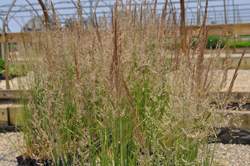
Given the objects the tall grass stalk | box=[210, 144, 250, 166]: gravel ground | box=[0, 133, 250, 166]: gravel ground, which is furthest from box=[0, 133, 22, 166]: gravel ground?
box=[210, 144, 250, 166]: gravel ground

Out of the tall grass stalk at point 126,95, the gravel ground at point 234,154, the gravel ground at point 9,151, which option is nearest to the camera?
the tall grass stalk at point 126,95

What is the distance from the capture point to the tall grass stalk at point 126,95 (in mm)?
1526

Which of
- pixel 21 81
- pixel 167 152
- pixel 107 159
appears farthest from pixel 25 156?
pixel 167 152

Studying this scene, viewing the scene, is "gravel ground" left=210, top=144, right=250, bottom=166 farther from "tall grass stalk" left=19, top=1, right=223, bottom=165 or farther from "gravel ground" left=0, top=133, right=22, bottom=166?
"gravel ground" left=0, top=133, right=22, bottom=166

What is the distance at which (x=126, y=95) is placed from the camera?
1.58 metres

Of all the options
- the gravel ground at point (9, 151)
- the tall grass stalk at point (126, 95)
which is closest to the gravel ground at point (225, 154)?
the gravel ground at point (9, 151)

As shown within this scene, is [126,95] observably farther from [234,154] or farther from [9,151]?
[9,151]

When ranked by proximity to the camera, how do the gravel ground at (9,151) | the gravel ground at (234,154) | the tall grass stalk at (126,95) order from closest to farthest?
1. the tall grass stalk at (126,95)
2. the gravel ground at (234,154)
3. the gravel ground at (9,151)

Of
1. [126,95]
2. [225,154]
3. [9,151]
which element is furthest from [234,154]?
[9,151]

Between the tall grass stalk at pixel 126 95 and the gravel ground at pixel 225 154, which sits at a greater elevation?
the tall grass stalk at pixel 126 95

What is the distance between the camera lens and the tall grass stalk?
5.01 feet

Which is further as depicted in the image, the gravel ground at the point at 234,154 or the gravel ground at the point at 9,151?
the gravel ground at the point at 9,151

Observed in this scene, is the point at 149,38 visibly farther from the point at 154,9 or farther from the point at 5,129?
the point at 5,129

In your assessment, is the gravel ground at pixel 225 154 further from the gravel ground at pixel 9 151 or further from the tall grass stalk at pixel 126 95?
the tall grass stalk at pixel 126 95
